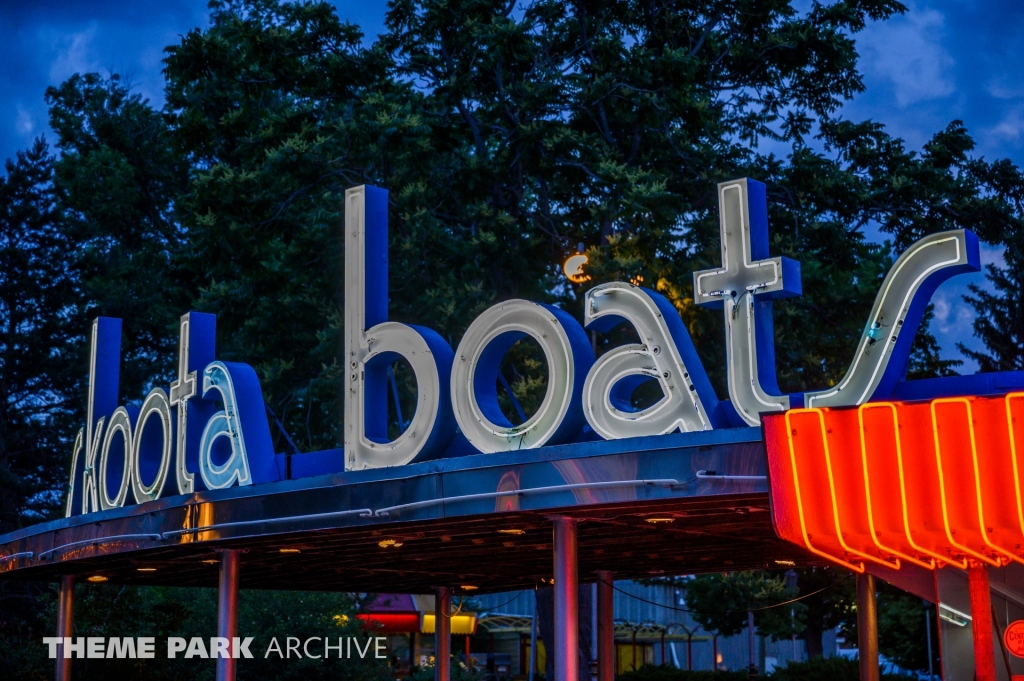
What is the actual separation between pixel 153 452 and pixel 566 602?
23.1 ft

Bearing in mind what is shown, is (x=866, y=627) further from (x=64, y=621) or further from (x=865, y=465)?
(x=64, y=621)

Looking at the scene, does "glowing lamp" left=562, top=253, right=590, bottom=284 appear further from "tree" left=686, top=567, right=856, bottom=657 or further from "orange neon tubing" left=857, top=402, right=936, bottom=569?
"orange neon tubing" left=857, top=402, right=936, bottom=569

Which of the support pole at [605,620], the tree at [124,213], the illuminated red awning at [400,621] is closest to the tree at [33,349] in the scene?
the tree at [124,213]

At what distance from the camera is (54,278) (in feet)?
156

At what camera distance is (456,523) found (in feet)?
39.8

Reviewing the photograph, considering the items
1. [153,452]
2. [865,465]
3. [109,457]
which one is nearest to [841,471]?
[865,465]

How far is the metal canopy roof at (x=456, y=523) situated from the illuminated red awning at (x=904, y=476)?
78 cm

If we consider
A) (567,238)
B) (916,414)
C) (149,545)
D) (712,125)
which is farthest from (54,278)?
(916,414)

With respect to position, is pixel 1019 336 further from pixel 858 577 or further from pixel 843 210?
pixel 858 577

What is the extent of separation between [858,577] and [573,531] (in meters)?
9.78

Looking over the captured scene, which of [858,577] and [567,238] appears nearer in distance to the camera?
[858,577]

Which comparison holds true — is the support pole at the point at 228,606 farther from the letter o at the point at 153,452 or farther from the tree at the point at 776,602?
the tree at the point at 776,602

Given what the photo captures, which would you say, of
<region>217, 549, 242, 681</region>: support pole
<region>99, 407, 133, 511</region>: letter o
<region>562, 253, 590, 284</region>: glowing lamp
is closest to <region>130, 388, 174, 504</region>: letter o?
<region>99, 407, 133, 511</region>: letter o

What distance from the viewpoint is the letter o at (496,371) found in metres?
11.4
